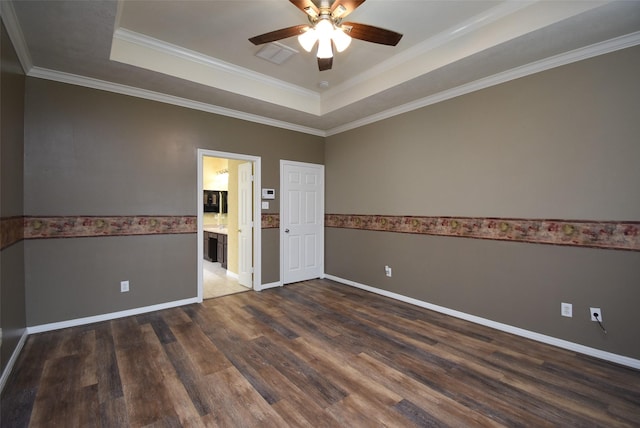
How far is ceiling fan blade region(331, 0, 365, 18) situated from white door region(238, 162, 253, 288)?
9.53 ft

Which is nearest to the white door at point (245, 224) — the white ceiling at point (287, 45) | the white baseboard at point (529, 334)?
the white ceiling at point (287, 45)

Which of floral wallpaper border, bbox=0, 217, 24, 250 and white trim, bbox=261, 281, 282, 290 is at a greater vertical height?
floral wallpaper border, bbox=0, 217, 24, 250

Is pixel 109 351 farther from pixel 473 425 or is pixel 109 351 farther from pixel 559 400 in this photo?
pixel 559 400

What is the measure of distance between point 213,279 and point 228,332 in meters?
2.48

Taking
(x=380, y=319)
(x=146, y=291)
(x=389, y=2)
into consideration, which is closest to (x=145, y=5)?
(x=389, y=2)

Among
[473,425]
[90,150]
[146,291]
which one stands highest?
[90,150]

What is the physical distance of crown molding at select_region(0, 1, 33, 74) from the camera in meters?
2.11

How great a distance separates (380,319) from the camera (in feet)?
11.5

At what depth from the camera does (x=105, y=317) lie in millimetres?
3404

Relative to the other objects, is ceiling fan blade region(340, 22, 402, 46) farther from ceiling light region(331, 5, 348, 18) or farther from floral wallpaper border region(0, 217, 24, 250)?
floral wallpaper border region(0, 217, 24, 250)

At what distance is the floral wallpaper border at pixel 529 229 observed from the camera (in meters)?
2.51

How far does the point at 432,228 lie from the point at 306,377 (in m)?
2.44

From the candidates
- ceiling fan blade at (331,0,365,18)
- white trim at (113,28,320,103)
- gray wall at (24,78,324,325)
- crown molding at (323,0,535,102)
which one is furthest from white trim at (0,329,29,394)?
crown molding at (323,0,535,102)

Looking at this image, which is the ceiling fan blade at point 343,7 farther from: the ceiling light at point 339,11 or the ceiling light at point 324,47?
the ceiling light at point 324,47
